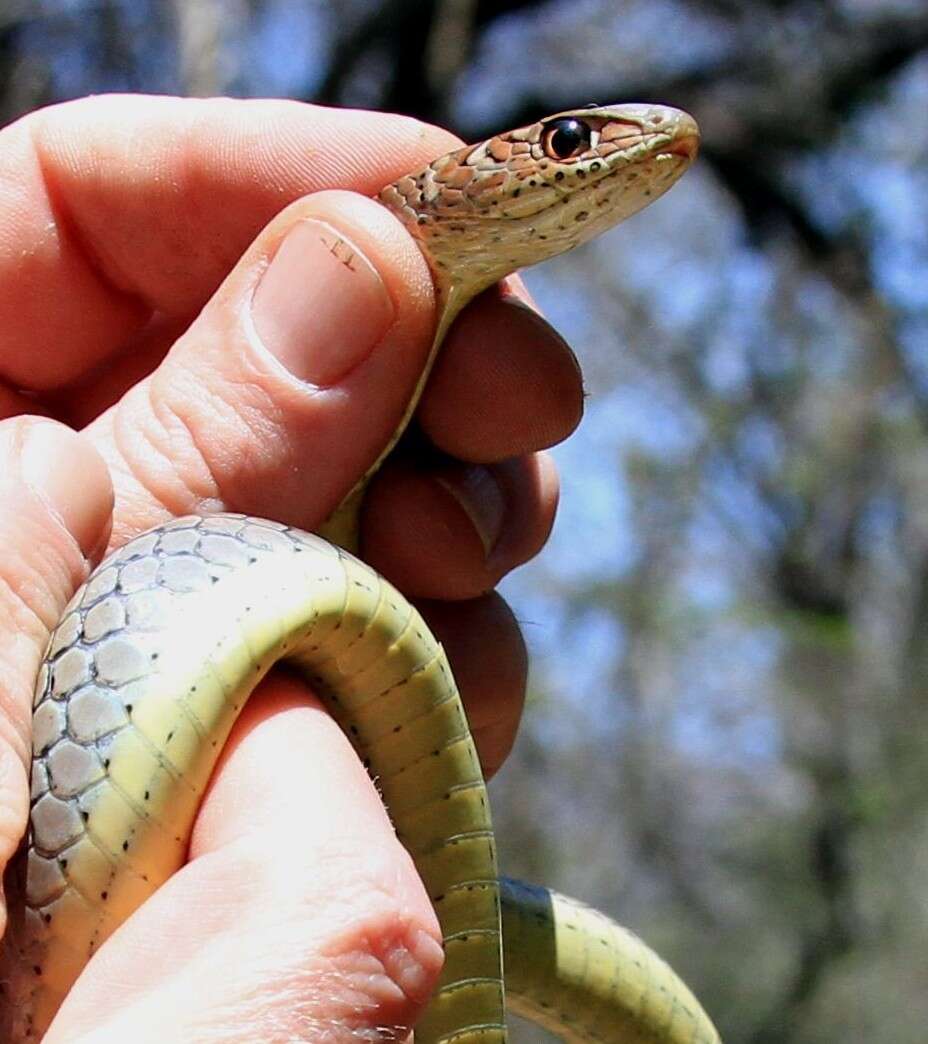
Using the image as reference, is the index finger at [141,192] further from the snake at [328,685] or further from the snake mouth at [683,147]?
the snake mouth at [683,147]

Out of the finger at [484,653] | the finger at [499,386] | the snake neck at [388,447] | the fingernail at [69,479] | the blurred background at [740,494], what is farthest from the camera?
the blurred background at [740,494]

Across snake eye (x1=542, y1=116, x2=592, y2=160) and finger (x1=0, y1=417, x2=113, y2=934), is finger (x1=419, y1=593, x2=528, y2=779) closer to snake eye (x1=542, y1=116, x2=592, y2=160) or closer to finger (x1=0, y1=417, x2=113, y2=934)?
snake eye (x1=542, y1=116, x2=592, y2=160)

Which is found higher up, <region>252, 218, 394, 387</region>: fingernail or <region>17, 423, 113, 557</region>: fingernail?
<region>252, 218, 394, 387</region>: fingernail

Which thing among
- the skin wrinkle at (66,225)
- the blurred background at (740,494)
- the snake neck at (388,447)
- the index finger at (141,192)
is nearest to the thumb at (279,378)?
the snake neck at (388,447)

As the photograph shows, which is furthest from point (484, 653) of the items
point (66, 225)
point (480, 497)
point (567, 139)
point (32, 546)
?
point (32, 546)

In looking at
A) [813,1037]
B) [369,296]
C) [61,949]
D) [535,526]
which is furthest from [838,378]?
[61,949]

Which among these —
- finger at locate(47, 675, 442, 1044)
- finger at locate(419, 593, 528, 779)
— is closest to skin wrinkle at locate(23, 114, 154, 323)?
finger at locate(419, 593, 528, 779)

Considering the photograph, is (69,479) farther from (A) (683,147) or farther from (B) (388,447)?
(A) (683,147)
